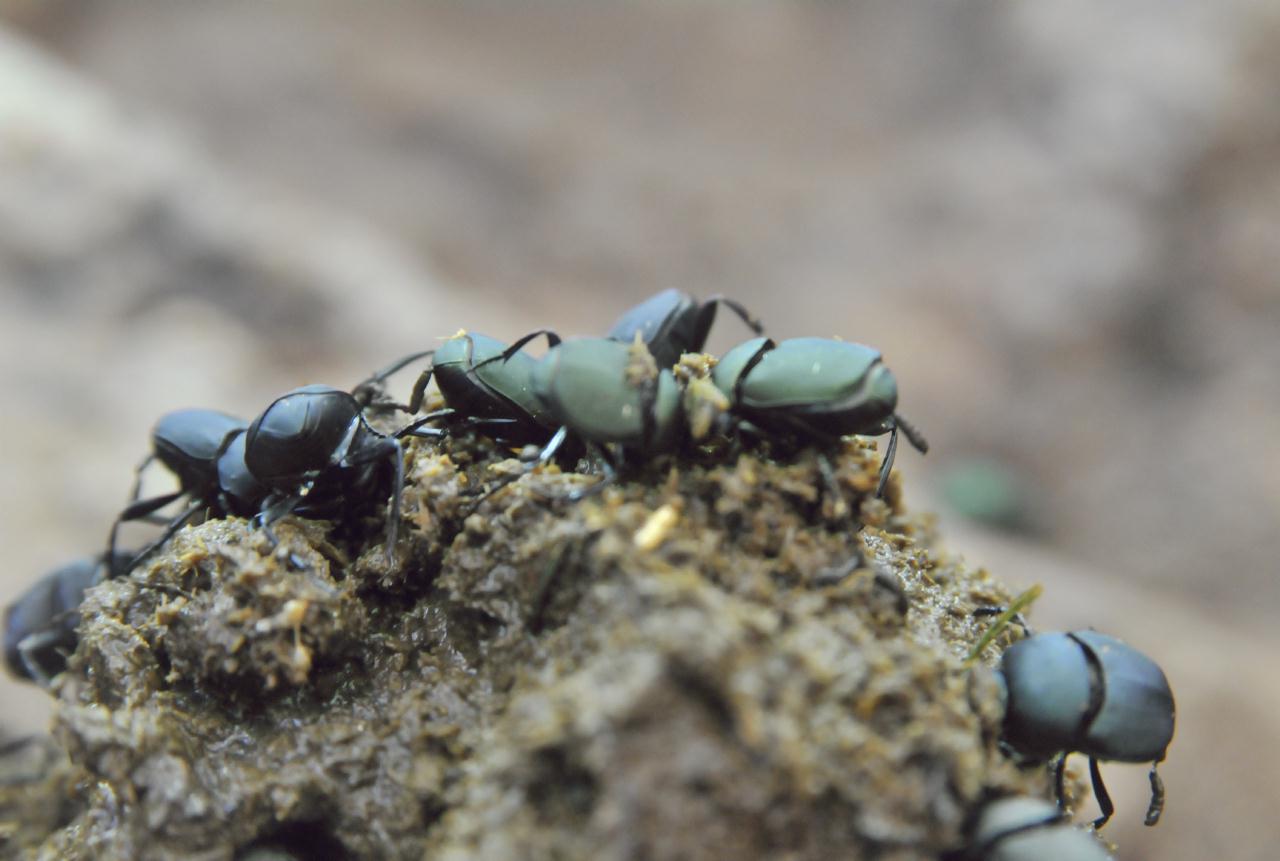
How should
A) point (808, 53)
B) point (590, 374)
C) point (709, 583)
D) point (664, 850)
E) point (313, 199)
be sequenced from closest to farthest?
point (664, 850), point (709, 583), point (590, 374), point (313, 199), point (808, 53)

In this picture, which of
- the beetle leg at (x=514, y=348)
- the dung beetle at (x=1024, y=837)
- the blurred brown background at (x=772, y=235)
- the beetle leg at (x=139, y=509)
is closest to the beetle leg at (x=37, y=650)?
the beetle leg at (x=139, y=509)

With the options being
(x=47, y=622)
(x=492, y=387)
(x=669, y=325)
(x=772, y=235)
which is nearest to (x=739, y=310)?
(x=669, y=325)

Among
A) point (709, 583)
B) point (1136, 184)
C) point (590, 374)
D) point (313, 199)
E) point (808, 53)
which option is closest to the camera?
point (709, 583)

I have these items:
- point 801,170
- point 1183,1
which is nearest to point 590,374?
point 1183,1

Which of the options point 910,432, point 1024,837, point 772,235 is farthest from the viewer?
point 772,235

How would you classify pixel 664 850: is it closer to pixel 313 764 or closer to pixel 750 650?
pixel 750 650

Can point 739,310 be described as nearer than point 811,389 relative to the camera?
No

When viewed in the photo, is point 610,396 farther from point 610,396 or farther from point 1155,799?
point 1155,799
